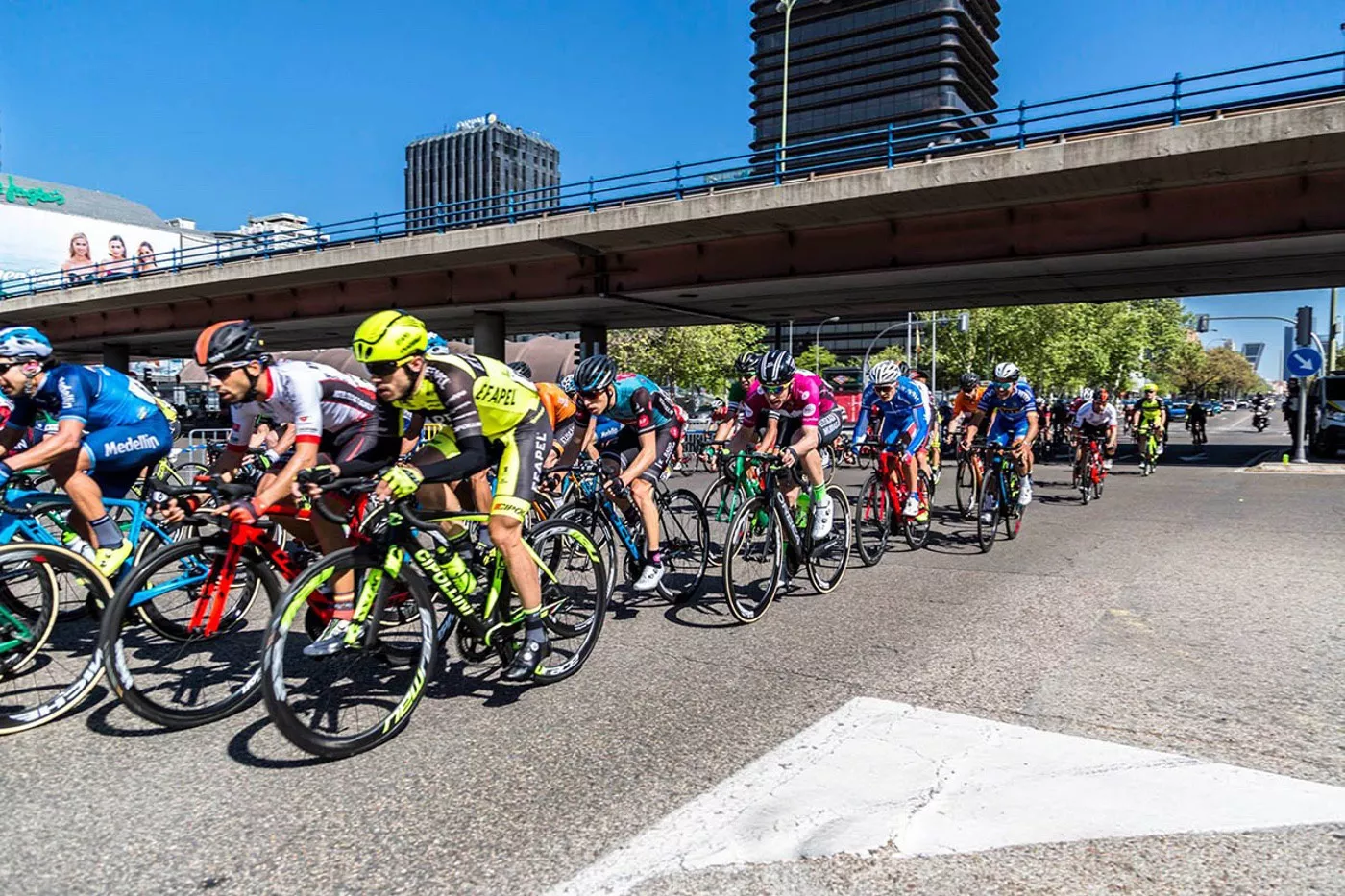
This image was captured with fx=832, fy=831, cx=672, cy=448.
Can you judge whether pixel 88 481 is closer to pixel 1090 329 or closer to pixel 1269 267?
pixel 1269 267

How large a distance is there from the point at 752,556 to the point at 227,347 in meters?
3.65

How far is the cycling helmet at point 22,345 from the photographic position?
4.54 m

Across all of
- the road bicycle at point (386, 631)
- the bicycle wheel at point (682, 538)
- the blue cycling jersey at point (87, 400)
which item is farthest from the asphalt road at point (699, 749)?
the blue cycling jersey at point (87, 400)

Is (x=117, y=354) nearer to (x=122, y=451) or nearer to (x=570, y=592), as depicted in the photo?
(x=122, y=451)

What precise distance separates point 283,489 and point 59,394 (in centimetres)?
180

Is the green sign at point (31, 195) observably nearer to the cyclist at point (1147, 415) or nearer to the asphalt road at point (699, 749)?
the cyclist at point (1147, 415)

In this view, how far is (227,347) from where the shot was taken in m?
4.21

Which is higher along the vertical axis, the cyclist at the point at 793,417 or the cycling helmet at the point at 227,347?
the cycling helmet at the point at 227,347

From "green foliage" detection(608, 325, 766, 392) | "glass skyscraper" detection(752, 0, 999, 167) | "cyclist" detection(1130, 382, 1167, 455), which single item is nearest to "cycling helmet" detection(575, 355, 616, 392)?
"cyclist" detection(1130, 382, 1167, 455)

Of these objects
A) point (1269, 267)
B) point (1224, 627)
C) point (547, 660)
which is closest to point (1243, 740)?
point (1224, 627)

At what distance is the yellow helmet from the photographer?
12.3 ft

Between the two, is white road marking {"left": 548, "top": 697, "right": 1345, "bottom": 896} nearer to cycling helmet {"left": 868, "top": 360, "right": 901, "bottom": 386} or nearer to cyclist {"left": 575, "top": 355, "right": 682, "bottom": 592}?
cyclist {"left": 575, "top": 355, "right": 682, "bottom": 592}

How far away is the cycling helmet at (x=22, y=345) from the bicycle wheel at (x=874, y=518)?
6.39 meters

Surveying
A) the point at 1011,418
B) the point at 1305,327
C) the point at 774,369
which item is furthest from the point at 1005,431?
the point at 1305,327
